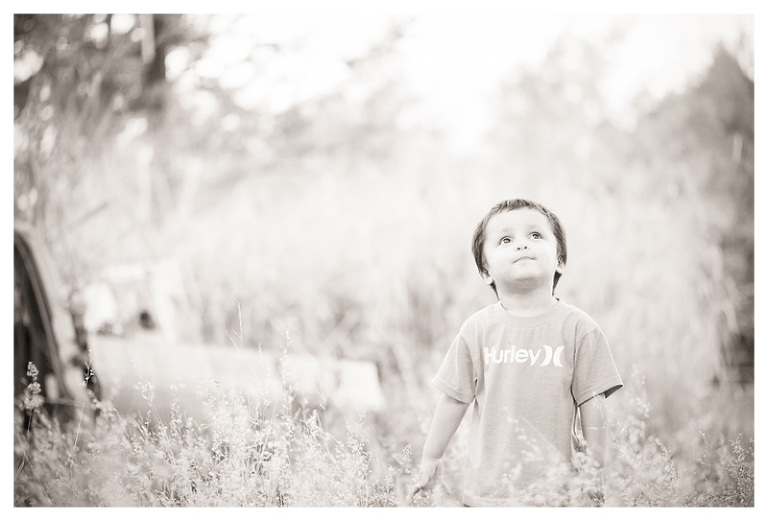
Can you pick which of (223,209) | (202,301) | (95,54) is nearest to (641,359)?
(202,301)

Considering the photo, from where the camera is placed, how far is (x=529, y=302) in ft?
6.63

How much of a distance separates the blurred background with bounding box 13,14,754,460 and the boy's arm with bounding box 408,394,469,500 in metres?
1.06

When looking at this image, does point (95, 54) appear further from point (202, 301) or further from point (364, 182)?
point (364, 182)

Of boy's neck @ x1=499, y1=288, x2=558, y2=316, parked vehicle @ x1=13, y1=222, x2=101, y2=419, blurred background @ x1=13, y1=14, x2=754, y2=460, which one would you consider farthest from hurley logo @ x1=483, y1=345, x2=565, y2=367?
parked vehicle @ x1=13, y1=222, x2=101, y2=419

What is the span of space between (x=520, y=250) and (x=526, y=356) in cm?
29

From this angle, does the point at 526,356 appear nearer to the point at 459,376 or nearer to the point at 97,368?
the point at 459,376

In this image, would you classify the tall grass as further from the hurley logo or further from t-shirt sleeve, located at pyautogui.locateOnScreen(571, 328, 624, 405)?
the hurley logo

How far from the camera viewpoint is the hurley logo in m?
1.96

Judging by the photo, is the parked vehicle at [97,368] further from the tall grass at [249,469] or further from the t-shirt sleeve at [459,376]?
the t-shirt sleeve at [459,376]

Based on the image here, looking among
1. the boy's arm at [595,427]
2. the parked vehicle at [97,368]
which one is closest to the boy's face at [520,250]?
the boy's arm at [595,427]

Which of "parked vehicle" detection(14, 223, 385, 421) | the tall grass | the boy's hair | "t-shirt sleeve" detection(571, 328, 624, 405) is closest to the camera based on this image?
"t-shirt sleeve" detection(571, 328, 624, 405)

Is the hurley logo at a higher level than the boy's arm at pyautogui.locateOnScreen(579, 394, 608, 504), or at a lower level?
higher

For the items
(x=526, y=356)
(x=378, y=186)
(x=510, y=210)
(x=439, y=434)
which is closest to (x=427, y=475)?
(x=439, y=434)

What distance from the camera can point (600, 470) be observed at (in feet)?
6.54
